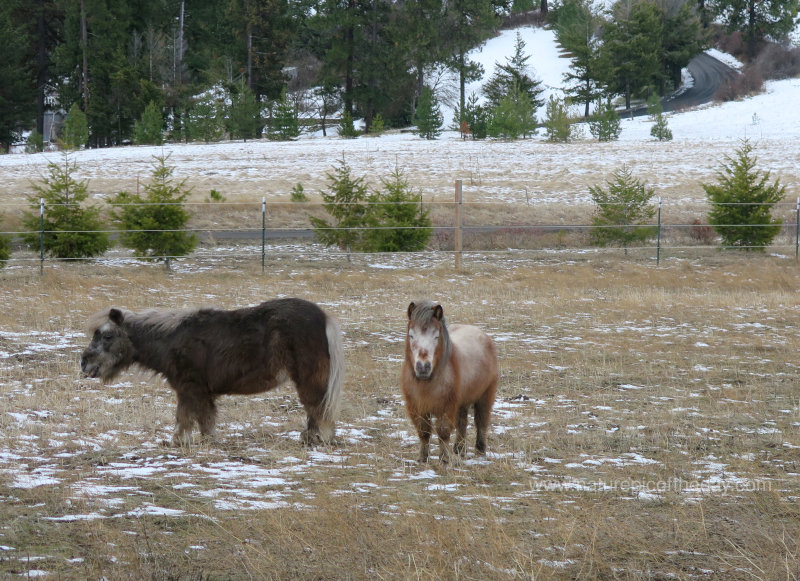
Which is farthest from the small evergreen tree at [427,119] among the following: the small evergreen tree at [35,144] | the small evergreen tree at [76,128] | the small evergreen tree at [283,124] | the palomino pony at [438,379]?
the palomino pony at [438,379]

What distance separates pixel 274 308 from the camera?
664 centimetres

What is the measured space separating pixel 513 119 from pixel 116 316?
47.4 meters

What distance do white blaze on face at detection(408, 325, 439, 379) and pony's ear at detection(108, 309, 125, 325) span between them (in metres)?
2.63

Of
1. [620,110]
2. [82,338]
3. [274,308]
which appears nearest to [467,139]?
[620,110]

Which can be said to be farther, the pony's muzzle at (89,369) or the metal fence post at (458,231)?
the metal fence post at (458,231)

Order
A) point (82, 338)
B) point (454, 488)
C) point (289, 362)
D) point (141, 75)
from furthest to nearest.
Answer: point (141, 75), point (82, 338), point (289, 362), point (454, 488)

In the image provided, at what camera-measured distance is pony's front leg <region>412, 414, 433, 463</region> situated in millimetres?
5817

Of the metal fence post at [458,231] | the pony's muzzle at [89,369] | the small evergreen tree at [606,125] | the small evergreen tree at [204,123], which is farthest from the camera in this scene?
the small evergreen tree at [204,123]

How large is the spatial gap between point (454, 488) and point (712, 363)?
226 inches

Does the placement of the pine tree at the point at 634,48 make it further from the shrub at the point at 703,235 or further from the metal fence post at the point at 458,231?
the metal fence post at the point at 458,231

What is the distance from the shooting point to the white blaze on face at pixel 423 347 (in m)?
5.53

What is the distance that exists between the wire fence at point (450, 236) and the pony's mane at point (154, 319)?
11.2 metres

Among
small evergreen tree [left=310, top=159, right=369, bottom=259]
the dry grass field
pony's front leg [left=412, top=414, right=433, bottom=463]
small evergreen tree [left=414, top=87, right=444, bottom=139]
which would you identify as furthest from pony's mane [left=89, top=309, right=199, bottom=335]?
small evergreen tree [left=414, top=87, right=444, bottom=139]

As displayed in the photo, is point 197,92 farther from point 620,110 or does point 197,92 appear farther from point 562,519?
point 562,519
